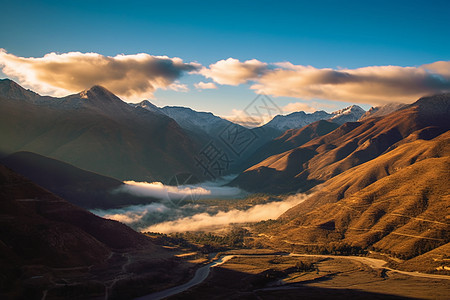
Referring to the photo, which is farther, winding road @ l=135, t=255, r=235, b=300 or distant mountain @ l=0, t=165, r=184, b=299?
winding road @ l=135, t=255, r=235, b=300

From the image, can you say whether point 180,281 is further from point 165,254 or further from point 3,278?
point 3,278

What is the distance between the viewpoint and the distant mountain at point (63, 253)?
122375 mm

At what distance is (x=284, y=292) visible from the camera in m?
149

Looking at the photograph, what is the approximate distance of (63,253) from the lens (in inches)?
5630

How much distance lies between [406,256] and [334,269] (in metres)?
39.3

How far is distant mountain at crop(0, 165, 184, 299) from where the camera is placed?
122375mm

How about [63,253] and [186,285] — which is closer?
[63,253]

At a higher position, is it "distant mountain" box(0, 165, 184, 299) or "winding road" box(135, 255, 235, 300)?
"distant mountain" box(0, 165, 184, 299)

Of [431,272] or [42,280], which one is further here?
[431,272]

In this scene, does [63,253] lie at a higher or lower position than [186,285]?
higher

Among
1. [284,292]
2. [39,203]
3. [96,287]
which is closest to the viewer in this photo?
[96,287]

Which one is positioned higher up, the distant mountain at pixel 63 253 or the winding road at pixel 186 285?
the distant mountain at pixel 63 253

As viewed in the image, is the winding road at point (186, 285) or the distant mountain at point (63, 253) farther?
the winding road at point (186, 285)

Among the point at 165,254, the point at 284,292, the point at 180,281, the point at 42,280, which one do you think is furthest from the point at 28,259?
the point at 284,292
